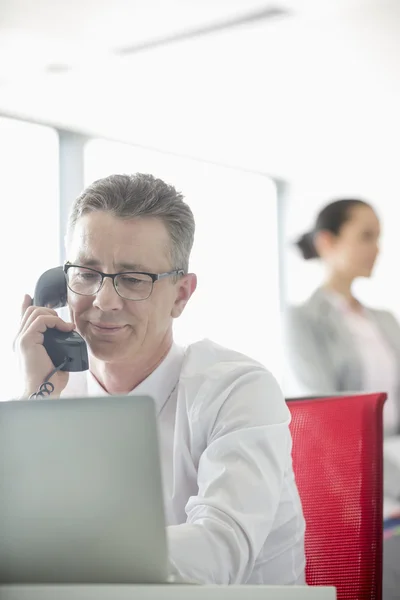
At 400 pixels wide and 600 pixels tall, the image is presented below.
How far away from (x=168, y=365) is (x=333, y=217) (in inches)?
86.4

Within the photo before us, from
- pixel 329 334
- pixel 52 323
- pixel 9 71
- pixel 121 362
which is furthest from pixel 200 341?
pixel 9 71

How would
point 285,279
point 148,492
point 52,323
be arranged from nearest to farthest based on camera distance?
1. point 148,492
2. point 52,323
3. point 285,279

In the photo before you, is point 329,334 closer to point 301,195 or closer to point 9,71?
point 9,71

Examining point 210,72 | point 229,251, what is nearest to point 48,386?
point 210,72

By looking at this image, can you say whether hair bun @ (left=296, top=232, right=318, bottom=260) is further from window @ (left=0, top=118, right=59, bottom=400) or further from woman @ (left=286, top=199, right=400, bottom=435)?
Answer: window @ (left=0, top=118, right=59, bottom=400)

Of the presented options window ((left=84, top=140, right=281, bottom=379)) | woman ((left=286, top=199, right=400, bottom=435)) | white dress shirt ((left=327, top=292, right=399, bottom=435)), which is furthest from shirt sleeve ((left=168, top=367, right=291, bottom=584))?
window ((left=84, top=140, right=281, bottom=379))

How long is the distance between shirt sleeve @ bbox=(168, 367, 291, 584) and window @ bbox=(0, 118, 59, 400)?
3.11 meters

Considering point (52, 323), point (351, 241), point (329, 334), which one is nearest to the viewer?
point (52, 323)

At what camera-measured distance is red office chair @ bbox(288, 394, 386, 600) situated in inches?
51.1

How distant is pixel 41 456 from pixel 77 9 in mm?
2893

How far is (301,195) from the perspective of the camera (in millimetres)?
6527

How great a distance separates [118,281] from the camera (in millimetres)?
1444

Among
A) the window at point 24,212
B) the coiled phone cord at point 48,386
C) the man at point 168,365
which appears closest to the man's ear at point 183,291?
the man at point 168,365

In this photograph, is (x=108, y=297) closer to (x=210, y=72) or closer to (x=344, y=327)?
(x=344, y=327)
